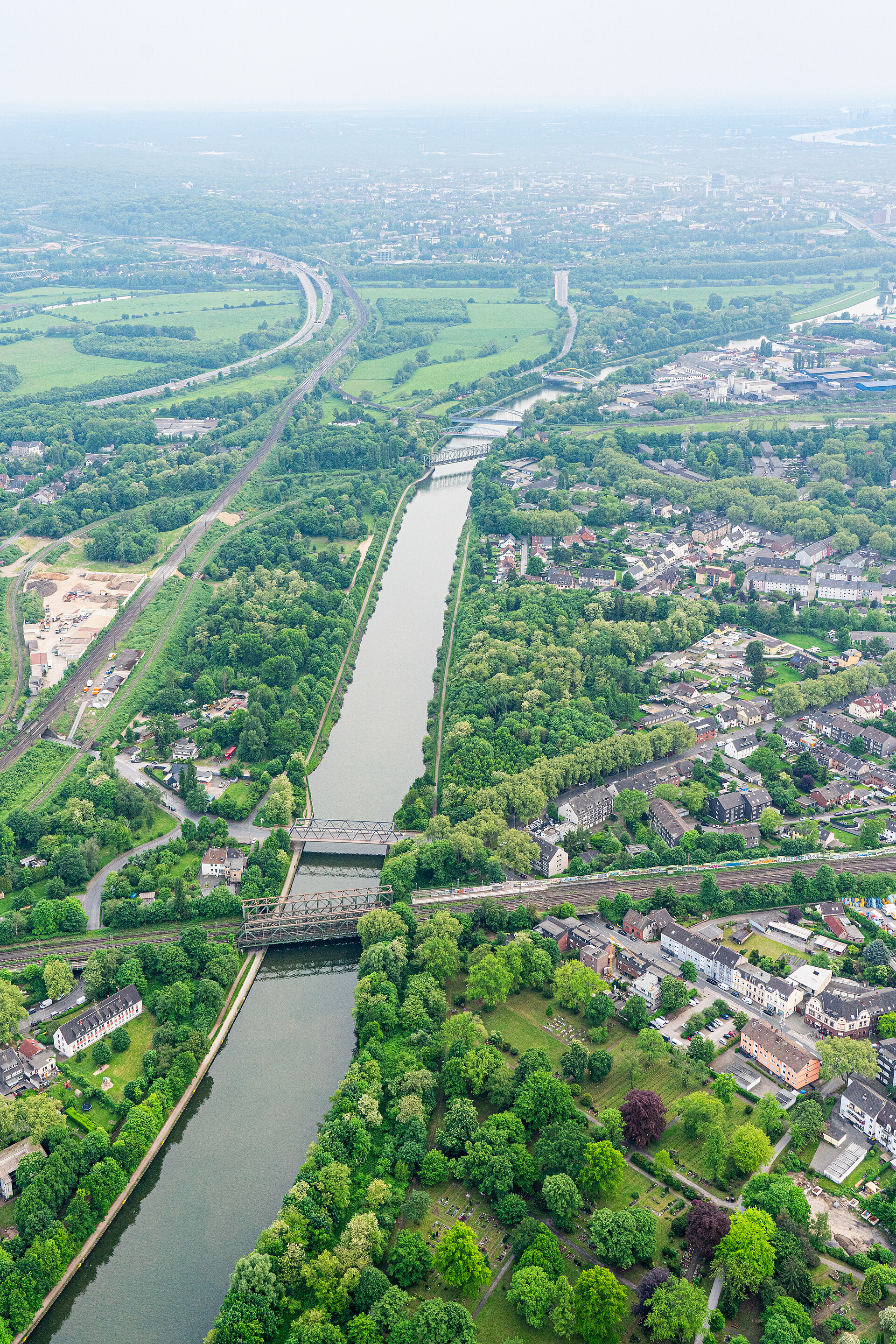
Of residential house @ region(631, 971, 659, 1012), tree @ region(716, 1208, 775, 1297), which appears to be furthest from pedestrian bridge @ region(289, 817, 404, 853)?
tree @ region(716, 1208, 775, 1297)

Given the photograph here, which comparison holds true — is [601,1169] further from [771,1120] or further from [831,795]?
[831,795]

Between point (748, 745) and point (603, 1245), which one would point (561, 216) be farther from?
point (603, 1245)

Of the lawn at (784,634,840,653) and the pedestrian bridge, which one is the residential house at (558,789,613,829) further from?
the lawn at (784,634,840,653)

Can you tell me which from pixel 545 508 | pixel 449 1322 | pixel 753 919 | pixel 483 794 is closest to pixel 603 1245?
pixel 449 1322

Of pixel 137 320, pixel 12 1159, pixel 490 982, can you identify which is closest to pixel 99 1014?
pixel 12 1159

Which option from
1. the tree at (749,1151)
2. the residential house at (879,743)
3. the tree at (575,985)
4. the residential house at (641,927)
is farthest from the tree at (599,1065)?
the residential house at (879,743)
